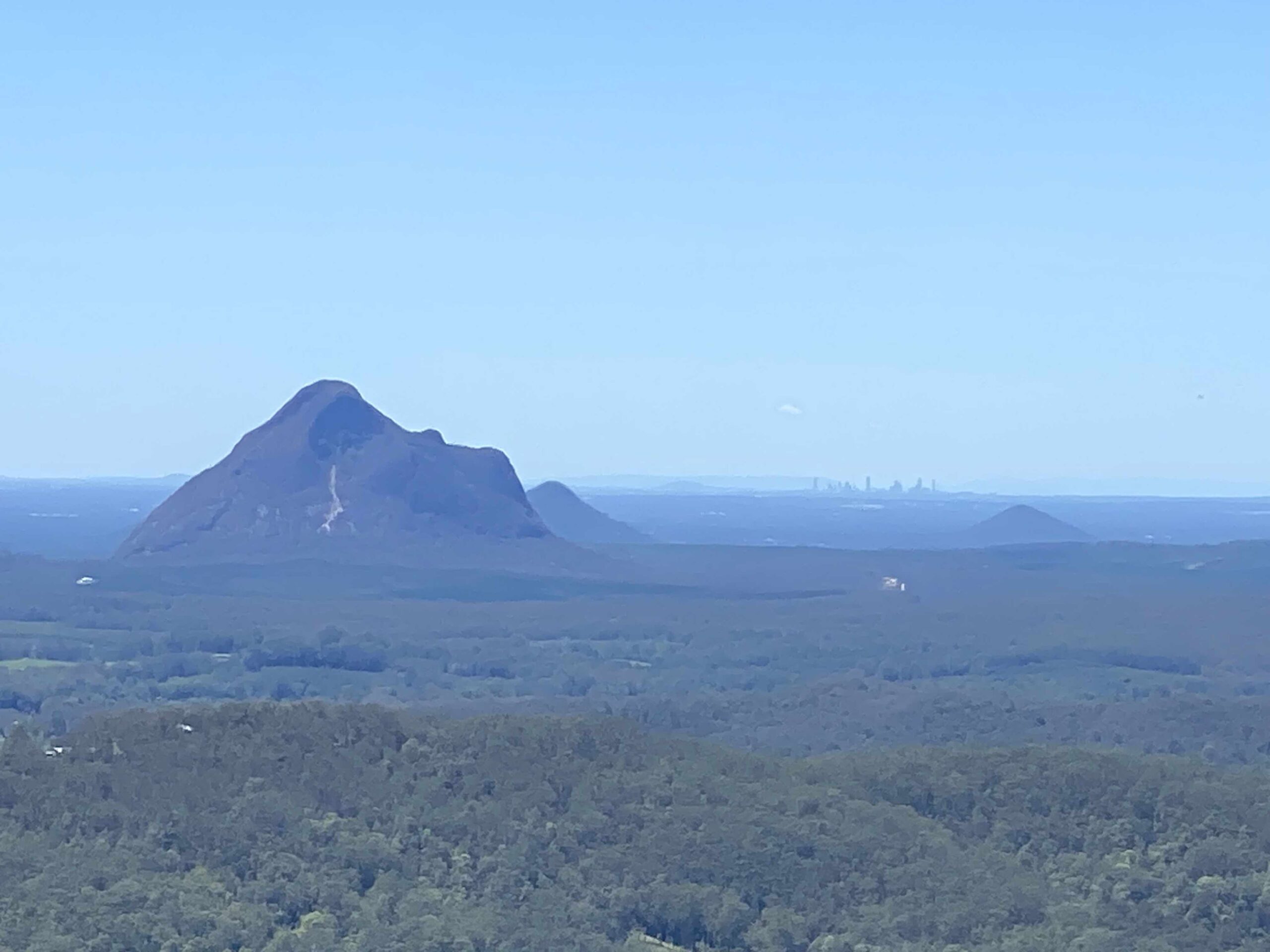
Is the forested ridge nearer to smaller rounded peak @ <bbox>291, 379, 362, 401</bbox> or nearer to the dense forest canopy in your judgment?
the dense forest canopy

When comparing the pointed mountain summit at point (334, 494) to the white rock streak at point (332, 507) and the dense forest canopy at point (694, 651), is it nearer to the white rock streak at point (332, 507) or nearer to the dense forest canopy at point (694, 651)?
the white rock streak at point (332, 507)

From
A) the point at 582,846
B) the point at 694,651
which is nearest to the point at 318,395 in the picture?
the point at 694,651

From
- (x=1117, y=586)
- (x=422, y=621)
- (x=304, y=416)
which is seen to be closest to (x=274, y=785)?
(x=422, y=621)

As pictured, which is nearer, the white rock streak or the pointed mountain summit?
the pointed mountain summit

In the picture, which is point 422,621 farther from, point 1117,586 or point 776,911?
point 776,911

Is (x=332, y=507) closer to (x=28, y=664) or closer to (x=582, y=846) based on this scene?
(x=28, y=664)

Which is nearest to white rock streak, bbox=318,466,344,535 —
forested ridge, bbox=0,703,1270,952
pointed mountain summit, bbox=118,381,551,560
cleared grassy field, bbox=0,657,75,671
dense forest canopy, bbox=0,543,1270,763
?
pointed mountain summit, bbox=118,381,551,560

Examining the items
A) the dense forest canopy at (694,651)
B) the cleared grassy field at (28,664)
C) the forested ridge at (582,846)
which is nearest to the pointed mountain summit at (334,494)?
the dense forest canopy at (694,651)
